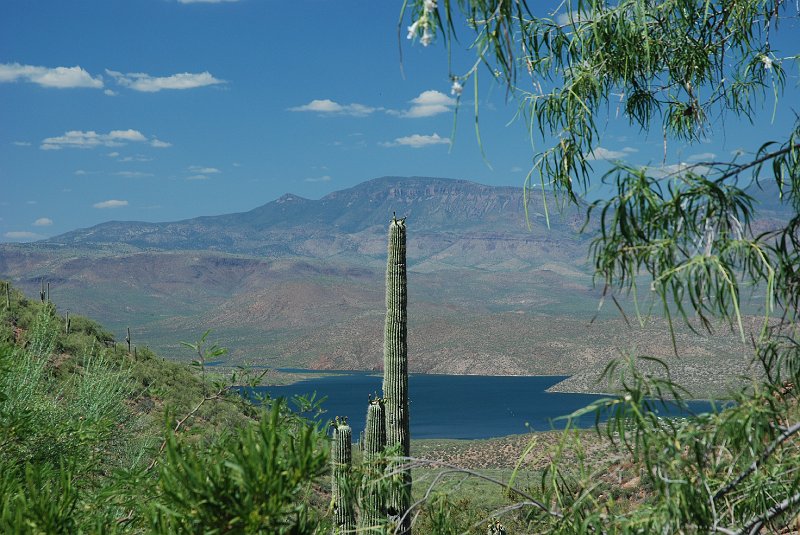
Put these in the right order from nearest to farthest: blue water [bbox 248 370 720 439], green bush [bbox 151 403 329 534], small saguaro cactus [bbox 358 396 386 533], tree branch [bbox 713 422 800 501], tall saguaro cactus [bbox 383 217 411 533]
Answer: green bush [bbox 151 403 329 534] → tree branch [bbox 713 422 800 501] → small saguaro cactus [bbox 358 396 386 533] → tall saguaro cactus [bbox 383 217 411 533] → blue water [bbox 248 370 720 439]

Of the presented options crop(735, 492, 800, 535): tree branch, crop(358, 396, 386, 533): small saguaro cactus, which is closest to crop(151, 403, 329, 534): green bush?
crop(358, 396, 386, 533): small saguaro cactus

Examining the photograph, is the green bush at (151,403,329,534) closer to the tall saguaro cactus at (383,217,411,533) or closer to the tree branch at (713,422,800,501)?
the tree branch at (713,422,800,501)

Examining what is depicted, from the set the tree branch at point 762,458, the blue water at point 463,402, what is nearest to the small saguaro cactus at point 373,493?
the tree branch at point 762,458

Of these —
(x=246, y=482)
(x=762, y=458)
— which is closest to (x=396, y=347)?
(x=762, y=458)

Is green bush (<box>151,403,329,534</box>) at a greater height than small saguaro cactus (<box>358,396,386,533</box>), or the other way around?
green bush (<box>151,403,329,534</box>)

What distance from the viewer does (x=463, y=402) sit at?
83.9m

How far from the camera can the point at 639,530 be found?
10.1 ft

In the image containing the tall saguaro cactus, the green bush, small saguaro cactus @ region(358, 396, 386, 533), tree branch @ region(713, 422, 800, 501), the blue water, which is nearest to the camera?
the green bush

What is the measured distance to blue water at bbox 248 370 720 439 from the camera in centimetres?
6794

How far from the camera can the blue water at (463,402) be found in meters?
67.9

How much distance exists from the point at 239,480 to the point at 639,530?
61.7 inches

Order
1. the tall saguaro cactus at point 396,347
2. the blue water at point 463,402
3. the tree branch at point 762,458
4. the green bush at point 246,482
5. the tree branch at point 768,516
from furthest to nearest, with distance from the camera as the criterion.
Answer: the blue water at point 463,402 → the tall saguaro cactus at point 396,347 → the tree branch at point 768,516 → the tree branch at point 762,458 → the green bush at point 246,482

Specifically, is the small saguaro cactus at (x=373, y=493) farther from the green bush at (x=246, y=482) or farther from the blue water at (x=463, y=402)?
the blue water at (x=463, y=402)

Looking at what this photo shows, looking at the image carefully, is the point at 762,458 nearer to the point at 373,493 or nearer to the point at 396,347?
the point at 373,493
